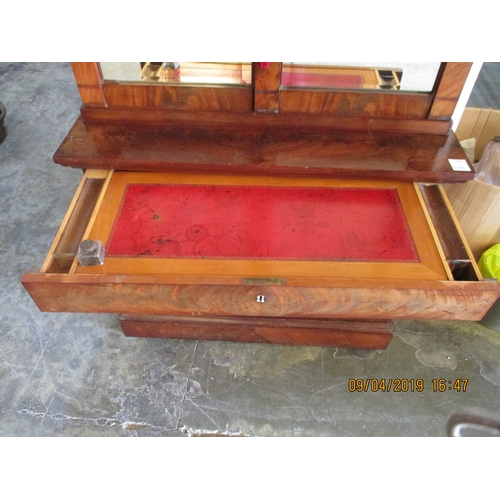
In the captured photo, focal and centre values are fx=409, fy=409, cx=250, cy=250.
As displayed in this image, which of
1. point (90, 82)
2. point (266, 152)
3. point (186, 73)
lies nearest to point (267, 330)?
point (266, 152)

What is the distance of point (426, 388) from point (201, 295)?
3.47ft

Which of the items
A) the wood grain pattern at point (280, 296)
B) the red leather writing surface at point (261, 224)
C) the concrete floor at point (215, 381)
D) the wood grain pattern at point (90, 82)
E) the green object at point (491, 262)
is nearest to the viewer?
the wood grain pattern at point (280, 296)

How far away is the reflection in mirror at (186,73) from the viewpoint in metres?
1.49

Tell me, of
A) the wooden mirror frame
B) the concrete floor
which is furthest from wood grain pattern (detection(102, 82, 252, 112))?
the concrete floor

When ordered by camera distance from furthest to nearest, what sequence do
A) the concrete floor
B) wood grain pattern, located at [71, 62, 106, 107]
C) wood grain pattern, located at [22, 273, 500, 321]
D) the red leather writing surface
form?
the concrete floor
wood grain pattern, located at [71, 62, 106, 107]
the red leather writing surface
wood grain pattern, located at [22, 273, 500, 321]

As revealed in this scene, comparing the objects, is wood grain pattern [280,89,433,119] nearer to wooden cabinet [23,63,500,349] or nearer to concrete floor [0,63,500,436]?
wooden cabinet [23,63,500,349]

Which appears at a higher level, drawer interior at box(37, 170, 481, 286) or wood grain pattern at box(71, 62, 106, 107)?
wood grain pattern at box(71, 62, 106, 107)

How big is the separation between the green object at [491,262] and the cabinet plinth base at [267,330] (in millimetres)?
530

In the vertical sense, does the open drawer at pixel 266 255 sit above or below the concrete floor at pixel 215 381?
above

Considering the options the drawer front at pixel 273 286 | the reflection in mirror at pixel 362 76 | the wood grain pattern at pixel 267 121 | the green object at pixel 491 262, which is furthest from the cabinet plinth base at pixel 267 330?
the reflection in mirror at pixel 362 76

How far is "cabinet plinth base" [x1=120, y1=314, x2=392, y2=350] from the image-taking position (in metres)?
1.63

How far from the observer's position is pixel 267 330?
167 centimetres

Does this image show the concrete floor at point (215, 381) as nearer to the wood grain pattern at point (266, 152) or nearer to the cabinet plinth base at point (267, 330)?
the cabinet plinth base at point (267, 330)
